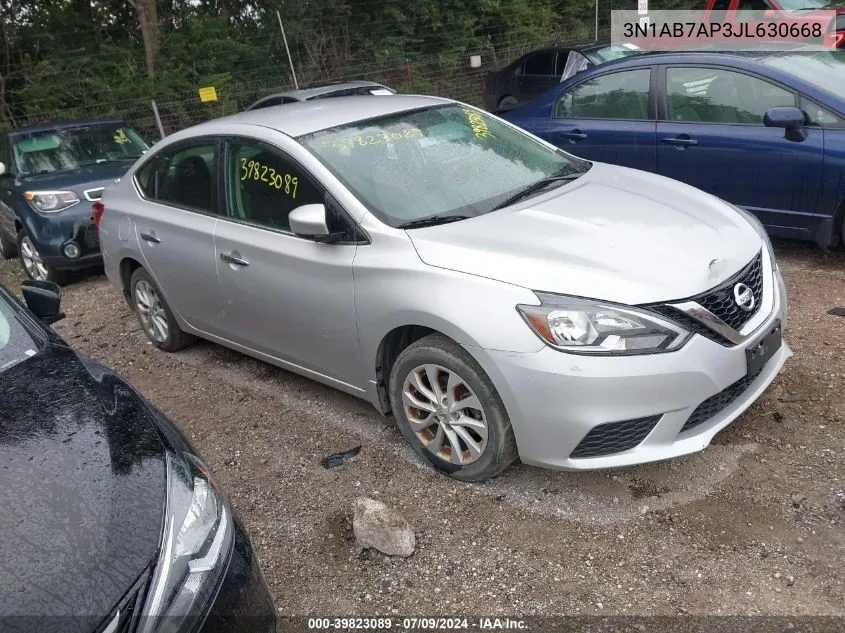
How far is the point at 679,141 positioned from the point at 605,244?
9.49 feet

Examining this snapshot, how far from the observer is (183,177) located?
4.63m

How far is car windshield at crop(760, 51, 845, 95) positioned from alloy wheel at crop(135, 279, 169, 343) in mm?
4518

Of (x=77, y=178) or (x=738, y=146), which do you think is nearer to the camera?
(x=738, y=146)

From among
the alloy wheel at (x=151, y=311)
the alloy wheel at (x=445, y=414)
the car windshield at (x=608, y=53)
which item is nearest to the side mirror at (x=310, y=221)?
the alloy wheel at (x=445, y=414)

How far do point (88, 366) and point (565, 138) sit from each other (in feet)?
15.2

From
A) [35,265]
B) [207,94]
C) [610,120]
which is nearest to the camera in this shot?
[610,120]

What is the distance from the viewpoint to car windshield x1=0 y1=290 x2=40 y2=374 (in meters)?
2.78

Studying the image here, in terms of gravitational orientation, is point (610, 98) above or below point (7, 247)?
above

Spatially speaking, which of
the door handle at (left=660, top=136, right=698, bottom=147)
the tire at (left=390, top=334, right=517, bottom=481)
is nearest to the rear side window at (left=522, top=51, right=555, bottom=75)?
the door handle at (left=660, top=136, right=698, bottom=147)

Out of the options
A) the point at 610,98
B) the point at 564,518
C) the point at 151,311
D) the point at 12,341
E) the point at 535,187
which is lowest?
the point at 564,518

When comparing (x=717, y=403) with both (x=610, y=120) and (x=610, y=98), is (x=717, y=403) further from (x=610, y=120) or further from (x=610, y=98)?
(x=610, y=98)

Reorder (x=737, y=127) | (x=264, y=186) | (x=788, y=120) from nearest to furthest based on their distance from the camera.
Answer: (x=264, y=186) → (x=788, y=120) → (x=737, y=127)

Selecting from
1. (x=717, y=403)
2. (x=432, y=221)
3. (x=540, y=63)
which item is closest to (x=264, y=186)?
(x=432, y=221)

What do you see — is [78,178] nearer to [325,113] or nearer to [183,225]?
[183,225]
